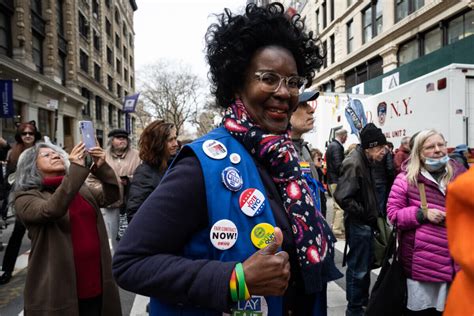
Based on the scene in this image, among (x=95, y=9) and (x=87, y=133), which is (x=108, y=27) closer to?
(x=95, y=9)

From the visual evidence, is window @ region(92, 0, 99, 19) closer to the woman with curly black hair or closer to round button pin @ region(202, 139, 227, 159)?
the woman with curly black hair

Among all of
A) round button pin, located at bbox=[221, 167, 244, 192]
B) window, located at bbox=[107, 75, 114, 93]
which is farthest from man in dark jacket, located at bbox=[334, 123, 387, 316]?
window, located at bbox=[107, 75, 114, 93]

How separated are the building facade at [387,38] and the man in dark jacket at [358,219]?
526 cm

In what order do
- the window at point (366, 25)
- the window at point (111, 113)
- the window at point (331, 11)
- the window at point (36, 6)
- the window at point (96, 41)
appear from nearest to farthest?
the window at point (36, 6) → the window at point (366, 25) → the window at point (331, 11) → the window at point (96, 41) → the window at point (111, 113)

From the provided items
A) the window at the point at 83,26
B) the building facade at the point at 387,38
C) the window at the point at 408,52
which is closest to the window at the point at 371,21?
the building facade at the point at 387,38

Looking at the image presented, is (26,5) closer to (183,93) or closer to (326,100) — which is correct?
(326,100)

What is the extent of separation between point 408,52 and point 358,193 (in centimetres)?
1700

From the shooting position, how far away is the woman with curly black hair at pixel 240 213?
1.17 m

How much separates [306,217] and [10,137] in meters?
18.6

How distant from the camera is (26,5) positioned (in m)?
18.8

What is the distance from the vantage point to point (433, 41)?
1588cm

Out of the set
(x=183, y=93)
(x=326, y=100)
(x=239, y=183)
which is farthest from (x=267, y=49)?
(x=183, y=93)

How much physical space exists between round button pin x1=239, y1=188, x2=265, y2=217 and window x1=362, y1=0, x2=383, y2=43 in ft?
71.9

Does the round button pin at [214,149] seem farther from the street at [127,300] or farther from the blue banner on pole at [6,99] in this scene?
the blue banner on pole at [6,99]
